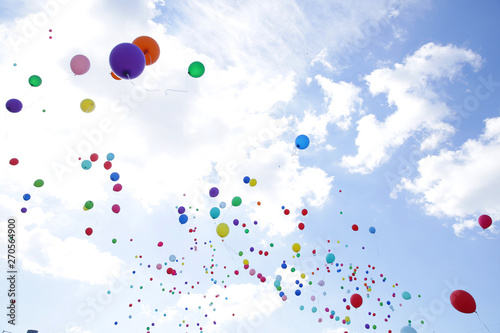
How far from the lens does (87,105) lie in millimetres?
6801

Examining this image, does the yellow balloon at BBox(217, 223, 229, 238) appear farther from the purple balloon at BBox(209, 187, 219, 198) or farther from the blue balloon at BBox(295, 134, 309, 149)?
the blue balloon at BBox(295, 134, 309, 149)

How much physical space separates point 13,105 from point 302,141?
7.41m

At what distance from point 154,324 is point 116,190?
6.12m

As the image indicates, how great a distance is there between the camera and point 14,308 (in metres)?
9.80

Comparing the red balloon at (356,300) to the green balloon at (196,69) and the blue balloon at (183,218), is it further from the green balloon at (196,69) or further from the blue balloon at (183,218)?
the green balloon at (196,69)

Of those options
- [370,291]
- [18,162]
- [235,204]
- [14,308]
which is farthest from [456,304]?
[14,308]

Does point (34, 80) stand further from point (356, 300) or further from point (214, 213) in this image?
point (356, 300)

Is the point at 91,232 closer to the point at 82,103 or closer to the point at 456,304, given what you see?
the point at 82,103

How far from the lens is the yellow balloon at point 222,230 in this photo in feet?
25.6

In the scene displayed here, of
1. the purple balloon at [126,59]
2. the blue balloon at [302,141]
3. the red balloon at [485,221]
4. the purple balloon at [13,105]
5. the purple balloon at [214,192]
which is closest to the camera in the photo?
the purple balloon at [126,59]

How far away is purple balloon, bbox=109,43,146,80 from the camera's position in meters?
4.96

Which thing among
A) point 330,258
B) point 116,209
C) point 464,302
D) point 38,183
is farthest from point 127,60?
point 464,302

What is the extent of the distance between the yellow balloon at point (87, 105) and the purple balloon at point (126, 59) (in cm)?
228

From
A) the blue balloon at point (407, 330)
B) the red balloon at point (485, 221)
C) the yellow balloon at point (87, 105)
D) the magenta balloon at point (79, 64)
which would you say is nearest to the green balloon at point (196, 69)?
the magenta balloon at point (79, 64)
